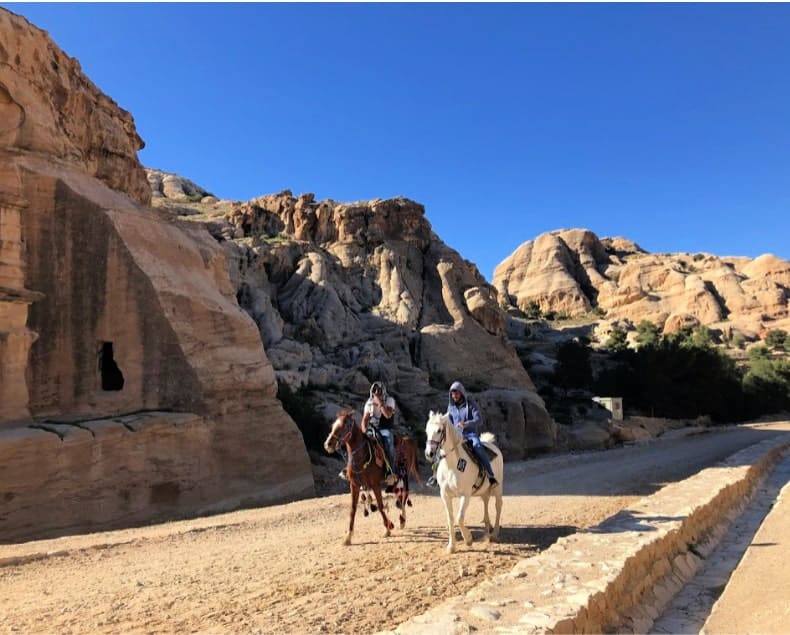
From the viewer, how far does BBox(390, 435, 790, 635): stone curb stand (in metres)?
5.24

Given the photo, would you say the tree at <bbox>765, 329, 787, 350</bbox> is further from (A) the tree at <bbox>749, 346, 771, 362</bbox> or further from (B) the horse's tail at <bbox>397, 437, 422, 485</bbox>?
(B) the horse's tail at <bbox>397, 437, 422, 485</bbox>

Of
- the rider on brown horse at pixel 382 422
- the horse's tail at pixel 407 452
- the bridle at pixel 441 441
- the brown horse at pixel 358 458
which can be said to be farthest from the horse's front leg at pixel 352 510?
the bridle at pixel 441 441

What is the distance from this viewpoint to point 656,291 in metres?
101

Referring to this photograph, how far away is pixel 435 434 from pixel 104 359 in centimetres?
1078

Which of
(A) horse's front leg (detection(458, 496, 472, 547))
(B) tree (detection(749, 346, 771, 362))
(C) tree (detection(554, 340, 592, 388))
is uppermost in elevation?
(B) tree (detection(749, 346, 771, 362))

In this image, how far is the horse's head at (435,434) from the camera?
8.98 m

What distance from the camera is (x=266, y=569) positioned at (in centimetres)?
831

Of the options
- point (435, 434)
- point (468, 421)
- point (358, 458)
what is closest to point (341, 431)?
point (358, 458)

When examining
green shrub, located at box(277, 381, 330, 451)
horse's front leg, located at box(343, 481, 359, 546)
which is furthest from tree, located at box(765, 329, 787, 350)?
horse's front leg, located at box(343, 481, 359, 546)

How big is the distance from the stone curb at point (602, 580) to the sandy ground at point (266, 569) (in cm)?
95

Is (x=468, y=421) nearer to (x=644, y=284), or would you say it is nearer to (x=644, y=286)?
(x=644, y=286)

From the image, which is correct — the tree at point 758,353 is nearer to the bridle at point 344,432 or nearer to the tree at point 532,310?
the tree at point 532,310

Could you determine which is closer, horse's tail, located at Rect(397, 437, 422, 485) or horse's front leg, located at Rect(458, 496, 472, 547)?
horse's front leg, located at Rect(458, 496, 472, 547)

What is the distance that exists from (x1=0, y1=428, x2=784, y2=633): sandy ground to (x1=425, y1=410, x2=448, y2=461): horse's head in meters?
1.48
